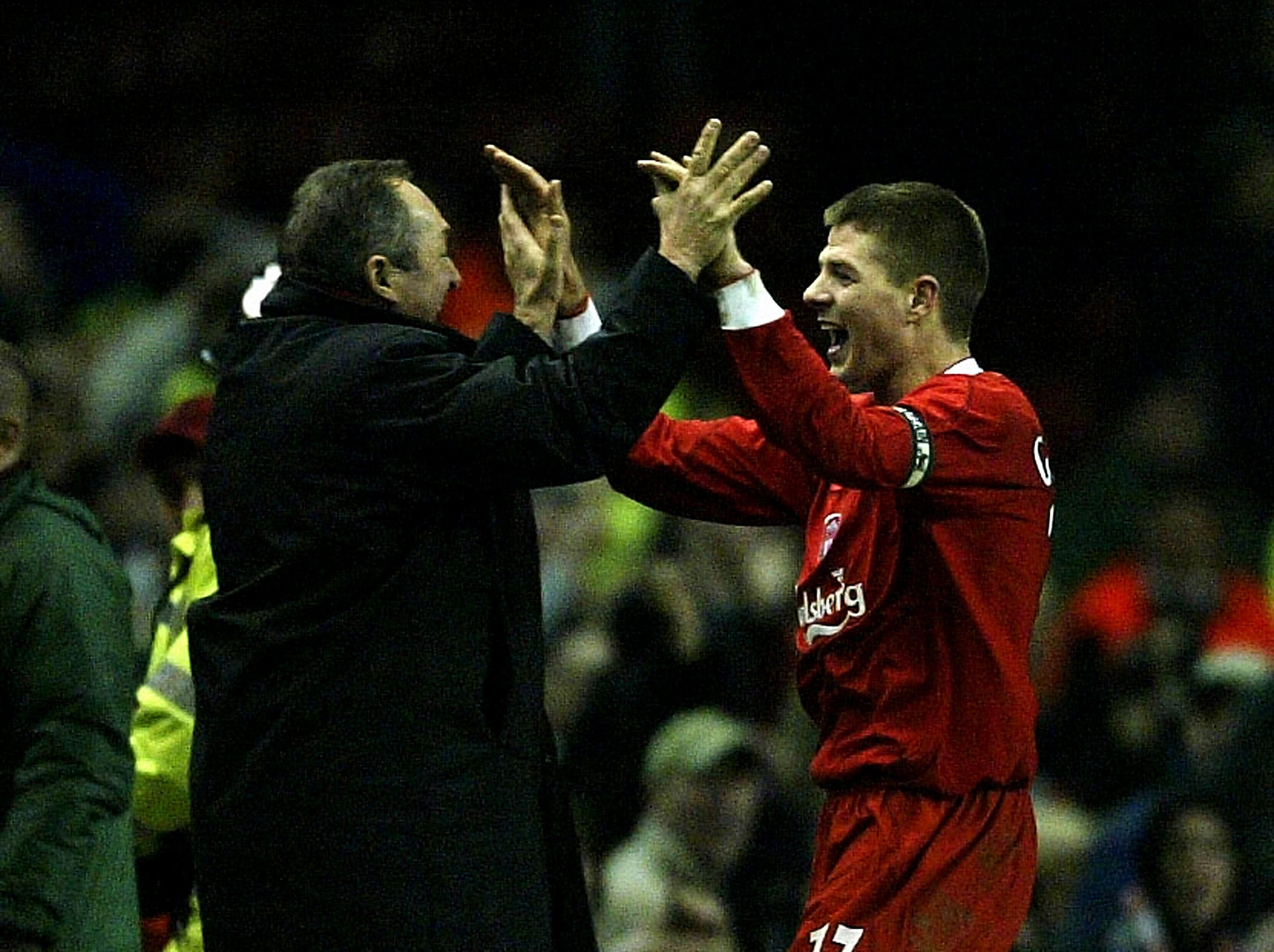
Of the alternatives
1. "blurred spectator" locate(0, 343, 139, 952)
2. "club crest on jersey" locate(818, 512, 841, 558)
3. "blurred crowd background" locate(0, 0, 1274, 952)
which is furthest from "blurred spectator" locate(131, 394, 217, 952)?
"club crest on jersey" locate(818, 512, 841, 558)

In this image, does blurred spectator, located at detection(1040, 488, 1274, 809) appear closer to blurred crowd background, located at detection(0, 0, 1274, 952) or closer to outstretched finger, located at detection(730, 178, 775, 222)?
blurred crowd background, located at detection(0, 0, 1274, 952)

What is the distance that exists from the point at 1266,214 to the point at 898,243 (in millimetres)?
5779

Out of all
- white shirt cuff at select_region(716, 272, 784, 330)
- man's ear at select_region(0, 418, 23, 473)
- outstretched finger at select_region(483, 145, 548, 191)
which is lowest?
man's ear at select_region(0, 418, 23, 473)

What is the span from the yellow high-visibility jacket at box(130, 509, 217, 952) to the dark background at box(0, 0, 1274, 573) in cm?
464

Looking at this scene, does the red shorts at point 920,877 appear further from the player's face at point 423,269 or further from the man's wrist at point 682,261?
the player's face at point 423,269

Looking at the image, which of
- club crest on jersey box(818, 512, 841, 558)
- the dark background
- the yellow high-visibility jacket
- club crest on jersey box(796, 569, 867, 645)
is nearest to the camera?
club crest on jersey box(796, 569, 867, 645)

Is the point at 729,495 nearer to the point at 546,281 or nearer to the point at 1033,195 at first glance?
the point at 546,281

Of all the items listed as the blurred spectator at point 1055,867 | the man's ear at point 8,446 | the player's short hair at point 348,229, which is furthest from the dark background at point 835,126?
the player's short hair at point 348,229

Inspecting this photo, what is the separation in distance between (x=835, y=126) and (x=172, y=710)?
6057 millimetres

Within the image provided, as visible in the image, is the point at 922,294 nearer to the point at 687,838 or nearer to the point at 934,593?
the point at 934,593

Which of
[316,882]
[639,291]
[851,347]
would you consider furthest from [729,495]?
[316,882]

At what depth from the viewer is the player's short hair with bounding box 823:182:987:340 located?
447cm

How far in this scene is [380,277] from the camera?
14.1 feet

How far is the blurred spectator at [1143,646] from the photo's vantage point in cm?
803
